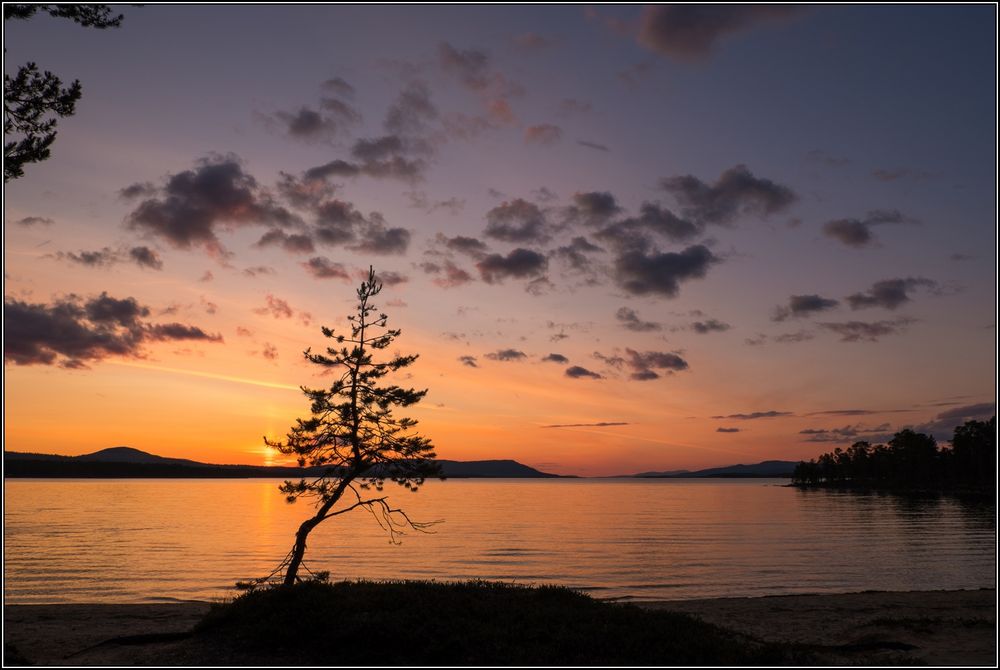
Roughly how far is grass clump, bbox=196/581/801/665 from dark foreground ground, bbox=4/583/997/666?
32mm

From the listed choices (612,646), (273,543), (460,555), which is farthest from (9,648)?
(273,543)

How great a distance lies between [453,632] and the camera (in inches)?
762

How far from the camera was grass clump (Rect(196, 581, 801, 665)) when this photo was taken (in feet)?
60.6

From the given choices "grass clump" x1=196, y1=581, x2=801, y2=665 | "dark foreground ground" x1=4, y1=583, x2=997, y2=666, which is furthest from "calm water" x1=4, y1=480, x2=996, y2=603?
"grass clump" x1=196, y1=581, x2=801, y2=665

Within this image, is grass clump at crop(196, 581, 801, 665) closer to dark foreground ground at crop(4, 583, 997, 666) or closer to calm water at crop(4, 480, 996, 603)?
dark foreground ground at crop(4, 583, 997, 666)

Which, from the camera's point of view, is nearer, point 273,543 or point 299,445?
point 299,445

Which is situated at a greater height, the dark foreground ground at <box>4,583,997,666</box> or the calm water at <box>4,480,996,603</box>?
the dark foreground ground at <box>4,583,997,666</box>

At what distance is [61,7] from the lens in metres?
18.2

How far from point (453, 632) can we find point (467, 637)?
1.58ft

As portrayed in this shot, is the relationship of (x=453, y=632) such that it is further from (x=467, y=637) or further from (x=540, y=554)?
(x=540, y=554)

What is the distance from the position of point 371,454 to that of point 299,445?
313 centimetres

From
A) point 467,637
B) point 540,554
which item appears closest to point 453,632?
point 467,637

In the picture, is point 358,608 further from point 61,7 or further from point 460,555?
point 460,555

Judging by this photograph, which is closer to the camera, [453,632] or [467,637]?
[467,637]
